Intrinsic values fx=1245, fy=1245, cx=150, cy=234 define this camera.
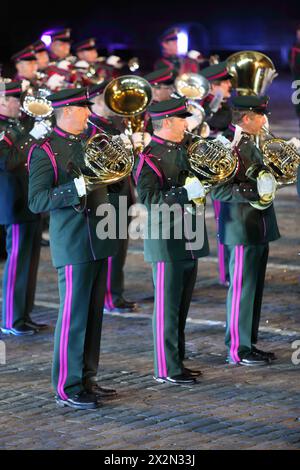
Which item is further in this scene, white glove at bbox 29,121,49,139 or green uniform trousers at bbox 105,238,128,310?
green uniform trousers at bbox 105,238,128,310

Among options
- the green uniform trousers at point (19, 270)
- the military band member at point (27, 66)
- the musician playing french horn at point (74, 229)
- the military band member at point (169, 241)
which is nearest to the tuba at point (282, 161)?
the military band member at point (169, 241)

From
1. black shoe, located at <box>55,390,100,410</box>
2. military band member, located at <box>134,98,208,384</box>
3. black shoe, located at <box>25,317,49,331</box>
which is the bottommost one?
black shoe, located at <box>55,390,100,410</box>

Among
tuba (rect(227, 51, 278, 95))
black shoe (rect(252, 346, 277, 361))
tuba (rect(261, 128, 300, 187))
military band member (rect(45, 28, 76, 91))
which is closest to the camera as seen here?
black shoe (rect(252, 346, 277, 361))

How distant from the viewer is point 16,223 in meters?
9.96

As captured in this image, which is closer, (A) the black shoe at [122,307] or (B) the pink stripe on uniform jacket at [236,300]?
(B) the pink stripe on uniform jacket at [236,300]

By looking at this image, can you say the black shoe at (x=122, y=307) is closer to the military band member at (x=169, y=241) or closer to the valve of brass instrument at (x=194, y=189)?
the military band member at (x=169, y=241)

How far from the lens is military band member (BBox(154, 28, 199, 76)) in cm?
1444

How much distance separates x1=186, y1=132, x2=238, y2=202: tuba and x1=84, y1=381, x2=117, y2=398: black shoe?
1470 mm

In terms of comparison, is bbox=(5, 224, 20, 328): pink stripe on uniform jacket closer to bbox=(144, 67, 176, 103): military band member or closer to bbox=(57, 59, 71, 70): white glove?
bbox=(144, 67, 176, 103): military band member

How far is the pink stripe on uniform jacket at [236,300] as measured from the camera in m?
8.84

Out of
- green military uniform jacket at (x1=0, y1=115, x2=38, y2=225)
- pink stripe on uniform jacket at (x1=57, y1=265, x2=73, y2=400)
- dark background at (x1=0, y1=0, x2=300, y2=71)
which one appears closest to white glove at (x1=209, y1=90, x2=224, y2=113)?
green military uniform jacket at (x1=0, y1=115, x2=38, y2=225)

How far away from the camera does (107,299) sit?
34.7 feet

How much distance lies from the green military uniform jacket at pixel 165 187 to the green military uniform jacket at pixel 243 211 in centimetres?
50

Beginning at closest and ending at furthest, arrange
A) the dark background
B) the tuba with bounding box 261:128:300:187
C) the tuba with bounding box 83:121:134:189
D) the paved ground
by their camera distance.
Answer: the paved ground < the tuba with bounding box 83:121:134:189 < the tuba with bounding box 261:128:300:187 < the dark background
